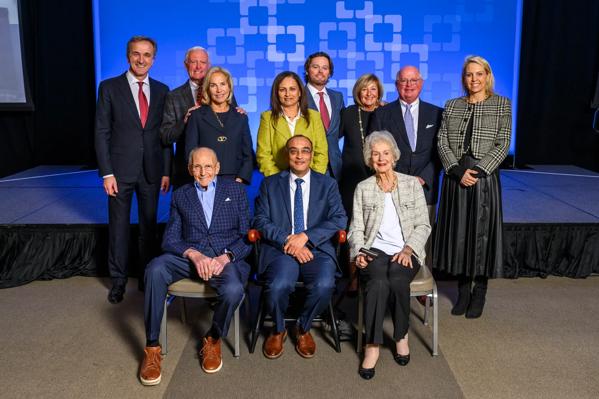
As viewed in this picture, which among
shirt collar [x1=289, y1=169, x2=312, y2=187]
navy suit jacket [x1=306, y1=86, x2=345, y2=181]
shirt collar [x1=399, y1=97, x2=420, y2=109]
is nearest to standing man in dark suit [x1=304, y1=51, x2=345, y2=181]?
navy suit jacket [x1=306, y1=86, x2=345, y2=181]

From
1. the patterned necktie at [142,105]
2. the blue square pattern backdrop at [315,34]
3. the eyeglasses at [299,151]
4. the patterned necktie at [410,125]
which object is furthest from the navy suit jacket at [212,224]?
the blue square pattern backdrop at [315,34]

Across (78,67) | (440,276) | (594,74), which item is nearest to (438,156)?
(440,276)

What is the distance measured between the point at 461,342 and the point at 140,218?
1.95 m

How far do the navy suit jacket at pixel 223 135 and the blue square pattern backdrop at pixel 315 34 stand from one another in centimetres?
324

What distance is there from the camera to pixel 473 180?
311 cm

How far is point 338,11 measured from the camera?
6.34m

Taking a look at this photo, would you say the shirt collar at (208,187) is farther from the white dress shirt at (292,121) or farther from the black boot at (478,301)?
the black boot at (478,301)

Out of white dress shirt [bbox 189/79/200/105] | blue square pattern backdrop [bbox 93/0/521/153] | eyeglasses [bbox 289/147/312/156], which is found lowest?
eyeglasses [bbox 289/147/312/156]

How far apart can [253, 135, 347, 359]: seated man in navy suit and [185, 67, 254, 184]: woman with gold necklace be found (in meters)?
0.34

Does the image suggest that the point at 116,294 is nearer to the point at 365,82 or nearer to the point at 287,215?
the point at 287,215

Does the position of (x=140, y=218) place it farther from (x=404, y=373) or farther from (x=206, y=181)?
(x=404, y=373)

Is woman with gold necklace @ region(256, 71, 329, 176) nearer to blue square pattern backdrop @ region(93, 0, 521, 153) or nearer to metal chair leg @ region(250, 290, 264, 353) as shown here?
metal chair leg @ region(250, 290, 264, 353)

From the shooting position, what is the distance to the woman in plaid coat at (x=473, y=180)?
3086 millimetres

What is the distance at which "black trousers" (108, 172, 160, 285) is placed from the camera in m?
3.52
